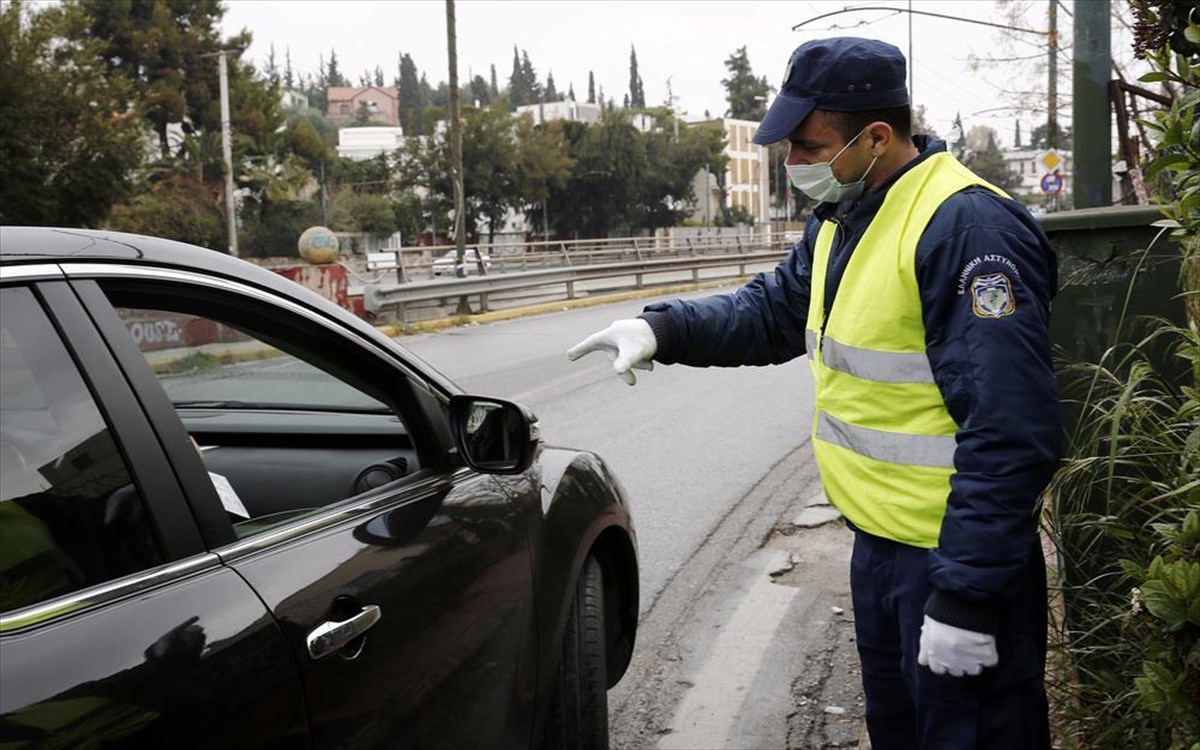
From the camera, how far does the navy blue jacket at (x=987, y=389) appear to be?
85.2 inches

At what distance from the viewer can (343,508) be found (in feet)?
7.94

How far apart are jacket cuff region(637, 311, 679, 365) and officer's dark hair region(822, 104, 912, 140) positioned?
710 mm

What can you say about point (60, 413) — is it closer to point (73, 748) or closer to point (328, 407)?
point (73, 748)

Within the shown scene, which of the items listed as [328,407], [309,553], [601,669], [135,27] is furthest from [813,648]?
[135,27]

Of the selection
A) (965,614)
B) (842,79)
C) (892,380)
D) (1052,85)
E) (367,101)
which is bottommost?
(965,614)

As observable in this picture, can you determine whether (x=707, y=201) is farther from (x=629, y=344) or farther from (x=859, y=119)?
(x=859, y=119)

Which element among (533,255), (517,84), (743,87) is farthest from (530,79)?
(533,255)

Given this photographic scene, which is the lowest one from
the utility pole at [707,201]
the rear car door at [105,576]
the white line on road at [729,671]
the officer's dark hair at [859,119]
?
the white line on road at [729,671]

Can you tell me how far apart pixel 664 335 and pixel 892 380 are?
0.78 metres

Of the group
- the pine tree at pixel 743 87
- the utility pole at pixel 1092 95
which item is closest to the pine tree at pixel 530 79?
the pine tree at pixel 743 87

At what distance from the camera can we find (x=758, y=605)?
5.24 meters

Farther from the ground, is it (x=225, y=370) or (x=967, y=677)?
(x=225, y=370)

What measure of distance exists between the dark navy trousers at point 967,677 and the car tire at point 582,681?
2.68ft

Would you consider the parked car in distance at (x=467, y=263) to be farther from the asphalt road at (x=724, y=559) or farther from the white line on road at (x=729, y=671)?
the white line on road at (x=729, y=671)
